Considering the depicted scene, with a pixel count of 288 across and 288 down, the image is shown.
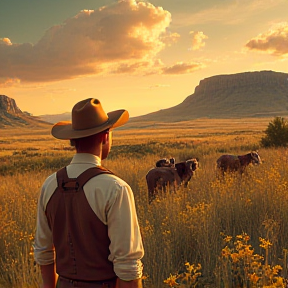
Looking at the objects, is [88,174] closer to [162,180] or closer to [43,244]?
[43,244]

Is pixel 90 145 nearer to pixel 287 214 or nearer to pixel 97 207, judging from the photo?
pixel 97 207

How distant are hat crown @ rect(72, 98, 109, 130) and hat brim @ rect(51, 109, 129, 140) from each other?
0.03 metres

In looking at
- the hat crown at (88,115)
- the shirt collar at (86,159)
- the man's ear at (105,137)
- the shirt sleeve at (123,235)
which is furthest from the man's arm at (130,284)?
the hat crown at (88,115)

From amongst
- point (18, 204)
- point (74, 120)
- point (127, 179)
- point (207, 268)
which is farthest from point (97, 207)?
point (127, 179)

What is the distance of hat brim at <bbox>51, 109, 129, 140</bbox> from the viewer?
2.34 m

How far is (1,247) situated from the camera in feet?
18.2

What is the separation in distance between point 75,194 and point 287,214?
4504 mm

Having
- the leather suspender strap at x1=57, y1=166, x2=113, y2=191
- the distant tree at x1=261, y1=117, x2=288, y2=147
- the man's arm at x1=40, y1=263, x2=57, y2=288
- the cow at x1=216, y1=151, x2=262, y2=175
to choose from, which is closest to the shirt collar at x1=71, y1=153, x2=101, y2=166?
the leather suspender strap at x1=57, y1=166, x2=113, y2=191

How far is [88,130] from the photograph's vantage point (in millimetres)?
2352

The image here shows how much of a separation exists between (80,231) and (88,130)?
0.66 meters

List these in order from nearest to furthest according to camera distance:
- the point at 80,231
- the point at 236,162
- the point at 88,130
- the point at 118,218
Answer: the point at 118,218
the point at 80,231
the point at 88,130
the point at 236,162

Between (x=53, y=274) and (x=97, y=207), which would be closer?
(x=97, y=207)

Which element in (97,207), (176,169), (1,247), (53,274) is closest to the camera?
(97,207)

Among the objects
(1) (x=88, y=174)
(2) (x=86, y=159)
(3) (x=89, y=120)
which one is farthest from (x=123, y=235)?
(3) (x=89, y=120)
